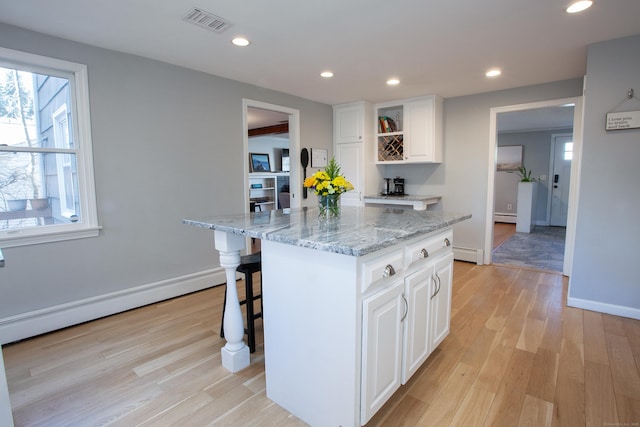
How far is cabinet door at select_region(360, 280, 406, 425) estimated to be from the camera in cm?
141

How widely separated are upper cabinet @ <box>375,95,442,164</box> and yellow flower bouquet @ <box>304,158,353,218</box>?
2587mm

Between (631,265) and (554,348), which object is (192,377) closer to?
(554,348)

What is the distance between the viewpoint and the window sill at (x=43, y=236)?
2324 millimetres

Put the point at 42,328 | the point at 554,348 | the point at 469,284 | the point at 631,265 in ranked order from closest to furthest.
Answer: the point at 554,348 → the point at 42,328 → the point at 631,265 → the point at 469,284

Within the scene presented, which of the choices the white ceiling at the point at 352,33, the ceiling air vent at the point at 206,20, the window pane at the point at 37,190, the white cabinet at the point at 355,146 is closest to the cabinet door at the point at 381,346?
the white ceiling at the point at 352,33

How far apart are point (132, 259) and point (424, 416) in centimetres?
262

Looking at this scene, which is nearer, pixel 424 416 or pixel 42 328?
pixel 424 416

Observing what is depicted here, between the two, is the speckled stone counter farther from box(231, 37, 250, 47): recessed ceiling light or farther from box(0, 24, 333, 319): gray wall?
box(231, 37, 250, 47): recessed ceiling light

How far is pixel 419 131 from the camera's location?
439cm

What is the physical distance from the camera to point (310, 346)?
155 cm

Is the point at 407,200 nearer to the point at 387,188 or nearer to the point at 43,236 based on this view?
the point at 387,188

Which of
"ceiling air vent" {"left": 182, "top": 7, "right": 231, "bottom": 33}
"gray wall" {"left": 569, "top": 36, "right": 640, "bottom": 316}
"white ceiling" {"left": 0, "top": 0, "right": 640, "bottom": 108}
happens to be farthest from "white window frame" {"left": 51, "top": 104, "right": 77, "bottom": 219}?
"gray wall" {"left": 569, "top": 36, "right": 640, "bottom": 316}

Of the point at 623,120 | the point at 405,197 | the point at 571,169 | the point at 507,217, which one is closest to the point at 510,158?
the point at 507,217

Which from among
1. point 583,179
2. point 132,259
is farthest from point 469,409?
point 132,259
